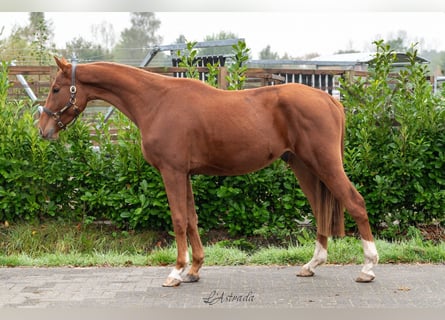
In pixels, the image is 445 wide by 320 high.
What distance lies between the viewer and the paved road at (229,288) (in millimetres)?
5250

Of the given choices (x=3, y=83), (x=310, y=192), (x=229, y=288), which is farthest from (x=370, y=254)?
(x=3, y=83)

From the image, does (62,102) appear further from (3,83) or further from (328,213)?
(328,213)

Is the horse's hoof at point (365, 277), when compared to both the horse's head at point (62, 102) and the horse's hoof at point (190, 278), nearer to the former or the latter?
the horse's hoof at point (190, 278)

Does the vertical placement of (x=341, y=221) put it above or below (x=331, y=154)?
below

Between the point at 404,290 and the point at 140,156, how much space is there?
376 cm

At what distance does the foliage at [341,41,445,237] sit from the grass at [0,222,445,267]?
0.45 metres

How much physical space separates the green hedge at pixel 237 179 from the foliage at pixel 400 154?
0.04ft

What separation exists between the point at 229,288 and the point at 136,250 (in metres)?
2.12

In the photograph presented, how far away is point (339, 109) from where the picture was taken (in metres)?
5.96

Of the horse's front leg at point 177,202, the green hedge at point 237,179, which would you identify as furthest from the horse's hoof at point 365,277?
the green hedge at point 237,179

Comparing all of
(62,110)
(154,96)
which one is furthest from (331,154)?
(62,110)

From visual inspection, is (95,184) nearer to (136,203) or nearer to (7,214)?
(136,203)

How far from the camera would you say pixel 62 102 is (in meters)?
5.95

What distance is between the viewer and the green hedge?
7785 mm
